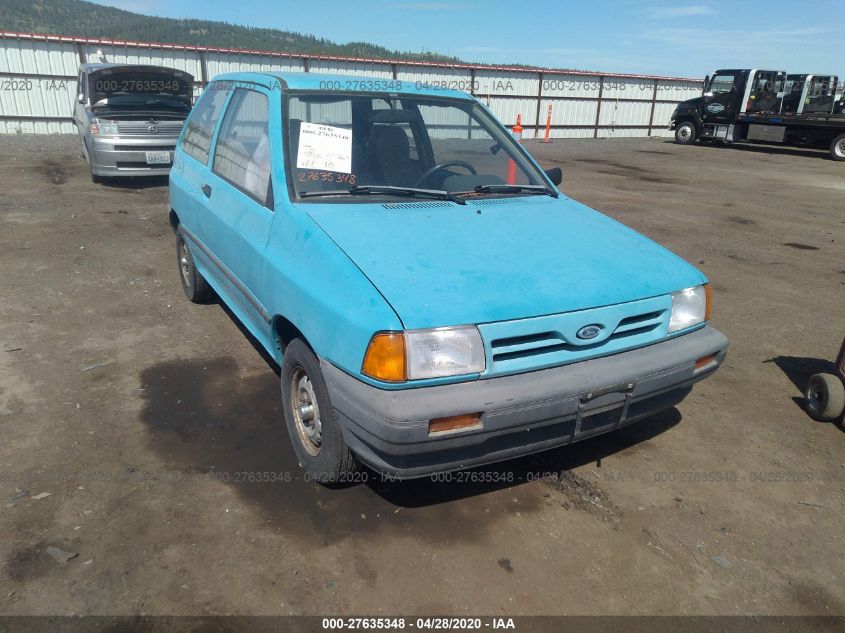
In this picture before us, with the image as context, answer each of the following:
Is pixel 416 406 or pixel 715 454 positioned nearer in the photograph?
pixel 416 406

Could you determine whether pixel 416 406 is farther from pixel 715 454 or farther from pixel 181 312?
pixel 181 312

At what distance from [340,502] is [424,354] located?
1.02m

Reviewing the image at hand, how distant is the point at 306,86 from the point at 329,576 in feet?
8.60

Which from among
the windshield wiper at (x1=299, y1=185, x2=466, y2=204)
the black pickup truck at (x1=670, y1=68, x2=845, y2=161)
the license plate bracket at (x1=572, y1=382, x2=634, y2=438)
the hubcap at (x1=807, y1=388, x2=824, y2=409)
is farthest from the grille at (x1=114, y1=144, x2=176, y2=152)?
the black pickup truck at (x1=670, y1=68, x2=845, y2=161)

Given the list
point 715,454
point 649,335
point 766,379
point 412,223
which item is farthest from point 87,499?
point 766,379

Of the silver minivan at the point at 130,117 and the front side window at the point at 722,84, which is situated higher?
the front side window at the point at 722,84

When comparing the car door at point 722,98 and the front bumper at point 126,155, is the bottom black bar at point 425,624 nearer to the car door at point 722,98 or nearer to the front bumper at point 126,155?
the front bumper at point 126,155

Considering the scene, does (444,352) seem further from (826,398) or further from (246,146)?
(826,398)

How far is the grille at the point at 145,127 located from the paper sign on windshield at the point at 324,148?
7.34m

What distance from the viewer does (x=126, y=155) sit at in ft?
30.9

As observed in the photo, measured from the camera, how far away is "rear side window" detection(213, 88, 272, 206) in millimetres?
3332

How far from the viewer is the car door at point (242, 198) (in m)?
3.26

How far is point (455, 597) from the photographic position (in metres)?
2.37

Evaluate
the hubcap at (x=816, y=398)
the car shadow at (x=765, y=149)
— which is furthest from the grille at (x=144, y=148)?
the car shadow at (x=765, y=149)
